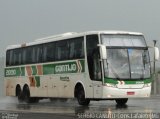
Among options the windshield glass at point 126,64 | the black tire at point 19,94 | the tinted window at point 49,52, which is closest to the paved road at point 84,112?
the windshield glass at point 126,64

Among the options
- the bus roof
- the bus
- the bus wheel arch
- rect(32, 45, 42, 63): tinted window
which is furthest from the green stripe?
the bus roof

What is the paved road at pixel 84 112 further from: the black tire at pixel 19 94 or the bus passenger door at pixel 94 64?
the black tire at pixel 19 94

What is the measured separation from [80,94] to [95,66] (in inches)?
80.6

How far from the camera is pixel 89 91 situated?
2516 centimetres

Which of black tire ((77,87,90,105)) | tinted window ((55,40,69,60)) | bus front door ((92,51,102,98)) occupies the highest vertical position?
tinted window ((55,40,69,60))

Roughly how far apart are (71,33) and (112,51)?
420 cm

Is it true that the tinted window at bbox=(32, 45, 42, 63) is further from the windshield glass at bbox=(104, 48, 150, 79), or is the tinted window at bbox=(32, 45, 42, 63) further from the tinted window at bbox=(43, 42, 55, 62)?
the windshield glass at bbox=(104, 48, 150, 79)

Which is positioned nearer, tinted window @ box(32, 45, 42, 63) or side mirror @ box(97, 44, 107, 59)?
side mirror @ box(97, 44, 107, 59)

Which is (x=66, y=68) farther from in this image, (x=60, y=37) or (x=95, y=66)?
(x=95, y=66)

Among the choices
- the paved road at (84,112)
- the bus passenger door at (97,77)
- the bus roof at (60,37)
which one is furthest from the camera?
the bus roof at (60,37)

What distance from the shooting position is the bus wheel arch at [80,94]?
2598cm

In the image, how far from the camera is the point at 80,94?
26.2 meters

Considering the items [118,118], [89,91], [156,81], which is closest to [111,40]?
[89,91]

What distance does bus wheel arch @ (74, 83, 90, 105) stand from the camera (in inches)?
1023
